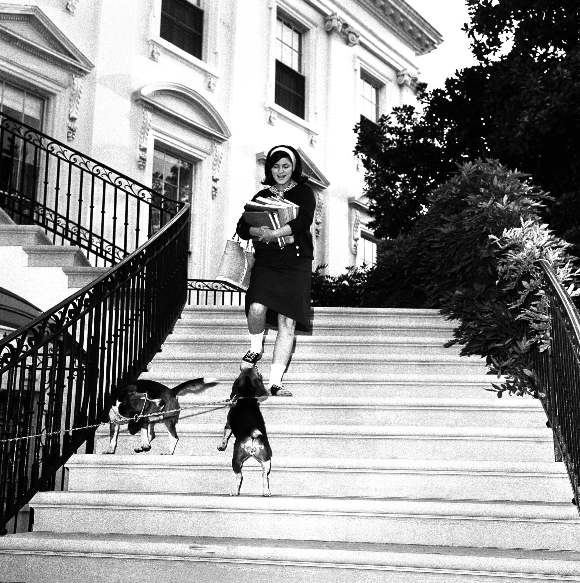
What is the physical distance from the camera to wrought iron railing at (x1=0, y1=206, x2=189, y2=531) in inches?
194

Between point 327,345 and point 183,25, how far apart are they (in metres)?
8.44

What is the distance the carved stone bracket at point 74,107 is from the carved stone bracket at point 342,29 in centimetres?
719

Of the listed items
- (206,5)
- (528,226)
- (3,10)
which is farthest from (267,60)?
(528,226)

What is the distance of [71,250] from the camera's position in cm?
788

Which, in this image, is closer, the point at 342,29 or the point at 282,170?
the point at 282,170

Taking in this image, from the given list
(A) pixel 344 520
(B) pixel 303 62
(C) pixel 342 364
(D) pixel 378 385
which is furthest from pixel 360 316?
(B) pixel 303 62

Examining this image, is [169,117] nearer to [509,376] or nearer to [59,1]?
[59,1]

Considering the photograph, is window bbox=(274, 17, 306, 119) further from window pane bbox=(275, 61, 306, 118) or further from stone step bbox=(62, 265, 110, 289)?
stone step bbox=(62, 265, 110, 289)

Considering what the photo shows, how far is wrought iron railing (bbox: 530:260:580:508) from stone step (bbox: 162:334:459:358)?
1303 millimetres

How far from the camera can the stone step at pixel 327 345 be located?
284 inches

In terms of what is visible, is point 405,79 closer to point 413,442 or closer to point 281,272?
point 281,272

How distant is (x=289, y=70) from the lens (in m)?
16.6

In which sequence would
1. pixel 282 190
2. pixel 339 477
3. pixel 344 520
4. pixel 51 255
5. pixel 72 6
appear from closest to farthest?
pixel 344 520, pixel 339 477, pixel 282 190, pixel 51 255, pixel 72 6

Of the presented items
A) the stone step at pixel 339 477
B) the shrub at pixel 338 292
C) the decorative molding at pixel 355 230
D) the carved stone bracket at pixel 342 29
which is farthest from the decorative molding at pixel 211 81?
the stone step at pixel 339 477
